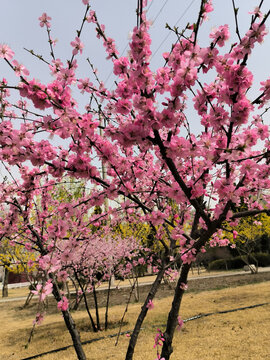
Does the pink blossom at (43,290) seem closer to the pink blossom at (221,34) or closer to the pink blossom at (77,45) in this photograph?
the pink blossom at (77,45)

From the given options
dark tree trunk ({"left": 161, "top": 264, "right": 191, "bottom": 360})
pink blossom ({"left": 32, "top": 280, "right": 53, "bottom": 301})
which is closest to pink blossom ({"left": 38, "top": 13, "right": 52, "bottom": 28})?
pink blossom ({"left": 32, "top": 280, "right": 53, "bottom": 301})

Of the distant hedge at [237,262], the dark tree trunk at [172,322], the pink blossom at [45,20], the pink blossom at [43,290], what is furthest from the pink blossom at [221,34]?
the distant hedge at [237,262]

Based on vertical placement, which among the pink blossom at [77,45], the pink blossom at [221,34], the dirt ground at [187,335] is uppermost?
the pink blossom at [77,45]

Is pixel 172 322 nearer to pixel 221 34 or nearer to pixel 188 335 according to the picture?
pixel 221 34

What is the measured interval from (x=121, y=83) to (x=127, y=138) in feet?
1.46

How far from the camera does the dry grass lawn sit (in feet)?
15.2

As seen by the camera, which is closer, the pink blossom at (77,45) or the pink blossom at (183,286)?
the pink blossom at (77,45)

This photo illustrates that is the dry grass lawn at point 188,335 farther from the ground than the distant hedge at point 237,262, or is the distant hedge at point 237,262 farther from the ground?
the distant hedge at point 237,262

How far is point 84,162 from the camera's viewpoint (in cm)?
213

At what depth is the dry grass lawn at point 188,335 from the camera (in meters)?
4.62

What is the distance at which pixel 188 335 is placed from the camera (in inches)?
222

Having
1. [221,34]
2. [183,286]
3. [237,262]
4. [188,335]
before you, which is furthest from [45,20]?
[237,262]

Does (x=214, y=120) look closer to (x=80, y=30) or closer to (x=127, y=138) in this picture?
(x=127, y=138)

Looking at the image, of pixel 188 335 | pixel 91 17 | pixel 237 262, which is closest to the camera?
pixel 91 17
